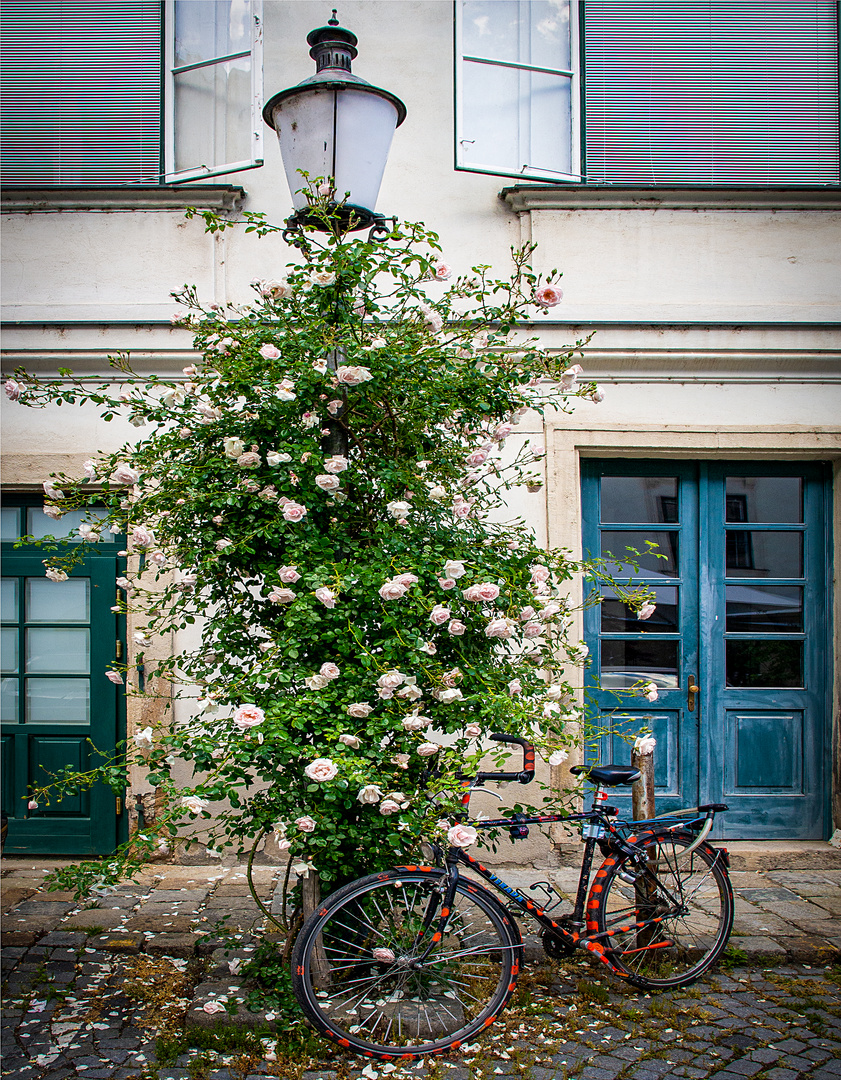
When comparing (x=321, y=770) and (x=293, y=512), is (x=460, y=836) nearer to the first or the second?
(x=321, y=770)

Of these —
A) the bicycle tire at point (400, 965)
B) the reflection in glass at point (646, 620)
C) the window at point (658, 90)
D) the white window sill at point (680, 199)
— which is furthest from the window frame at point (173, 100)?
the bicycle tire at point (400, 965)

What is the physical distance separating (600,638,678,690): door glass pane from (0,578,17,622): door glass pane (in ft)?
13.1

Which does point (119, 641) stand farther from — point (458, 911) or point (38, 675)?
point (458, 911)

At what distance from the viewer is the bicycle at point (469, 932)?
2969 mm

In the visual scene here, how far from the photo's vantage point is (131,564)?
513 cm

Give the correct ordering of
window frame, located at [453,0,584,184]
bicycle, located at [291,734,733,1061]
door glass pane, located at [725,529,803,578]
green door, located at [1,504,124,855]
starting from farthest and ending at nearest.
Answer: door glass pane, located at [725,529,803,578]
green door, located at [1,504,124,855]
window frame, located at [453,0,584,184]
bicycle, located at [291,734,733,1061]

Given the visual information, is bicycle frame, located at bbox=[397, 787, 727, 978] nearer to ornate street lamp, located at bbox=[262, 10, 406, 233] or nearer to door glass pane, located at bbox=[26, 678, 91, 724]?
ornate street lamp, located at bbox=[262, 10, 406, 233]

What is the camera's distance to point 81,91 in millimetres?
5414

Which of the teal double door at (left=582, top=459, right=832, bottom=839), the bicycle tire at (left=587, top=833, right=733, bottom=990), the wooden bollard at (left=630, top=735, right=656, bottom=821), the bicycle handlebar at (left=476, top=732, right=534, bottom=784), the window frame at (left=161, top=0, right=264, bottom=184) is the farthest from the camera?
the teal double door at (left=582, top=459, right=832, bottom=839)

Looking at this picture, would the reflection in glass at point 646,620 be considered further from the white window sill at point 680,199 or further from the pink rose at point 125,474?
the pink rose at point 125,474

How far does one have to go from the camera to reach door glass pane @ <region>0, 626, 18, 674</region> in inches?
208

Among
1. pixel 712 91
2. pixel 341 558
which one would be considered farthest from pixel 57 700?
pixel 712 91

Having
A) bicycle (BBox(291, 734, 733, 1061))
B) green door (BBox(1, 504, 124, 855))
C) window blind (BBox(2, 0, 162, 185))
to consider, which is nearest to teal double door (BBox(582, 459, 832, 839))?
bicycle (BBox(291, 734, 733, 1061))

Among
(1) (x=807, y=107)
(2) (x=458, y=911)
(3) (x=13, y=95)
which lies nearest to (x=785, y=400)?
(1) (x=807, y=107)
